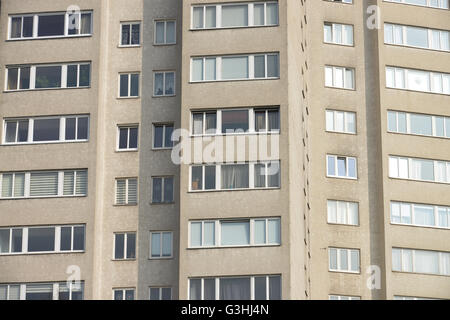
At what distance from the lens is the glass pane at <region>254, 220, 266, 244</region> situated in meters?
51.0

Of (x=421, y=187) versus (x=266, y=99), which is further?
(x=421, y=187)

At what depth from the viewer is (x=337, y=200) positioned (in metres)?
65.6

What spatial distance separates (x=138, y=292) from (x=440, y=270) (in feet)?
68.8

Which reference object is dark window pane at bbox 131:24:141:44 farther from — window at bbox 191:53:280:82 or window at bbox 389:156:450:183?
window at bbox 389:156:450:183

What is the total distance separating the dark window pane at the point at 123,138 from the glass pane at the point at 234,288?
922 centimetres

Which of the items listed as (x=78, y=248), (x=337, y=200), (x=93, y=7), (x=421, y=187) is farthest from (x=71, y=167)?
(x=421, y=187)

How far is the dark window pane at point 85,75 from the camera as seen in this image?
5541cm

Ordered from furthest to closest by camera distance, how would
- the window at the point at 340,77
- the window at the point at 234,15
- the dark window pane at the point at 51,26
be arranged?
the window at the point at 340,77 → the dark window pane at the point at 51,26 → the window at the point at 234,15

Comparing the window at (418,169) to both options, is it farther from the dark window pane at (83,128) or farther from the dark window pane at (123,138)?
the dark window pane at (83,128)

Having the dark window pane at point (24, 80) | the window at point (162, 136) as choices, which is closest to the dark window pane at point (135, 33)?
the window at point (162, 136)

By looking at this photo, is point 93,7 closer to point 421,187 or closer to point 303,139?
point 303,139

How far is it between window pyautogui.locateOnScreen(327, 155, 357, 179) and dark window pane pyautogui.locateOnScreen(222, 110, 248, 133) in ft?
46.6

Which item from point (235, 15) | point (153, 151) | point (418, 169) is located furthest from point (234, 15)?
point (418, 169)

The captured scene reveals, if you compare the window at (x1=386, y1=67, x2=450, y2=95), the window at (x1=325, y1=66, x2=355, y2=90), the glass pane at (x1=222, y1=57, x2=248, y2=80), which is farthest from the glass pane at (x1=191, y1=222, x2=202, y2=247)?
the window at (x1=386, y1=67, x2=450, y2=95)
